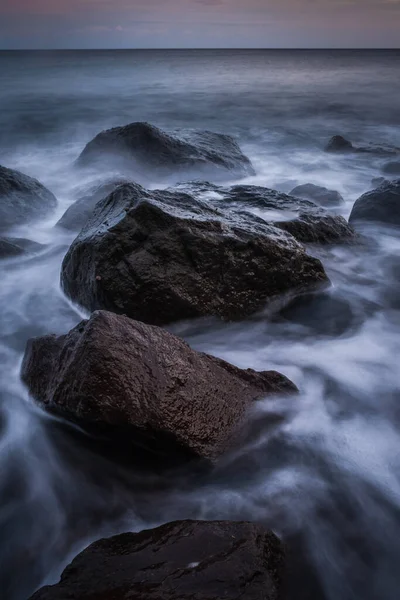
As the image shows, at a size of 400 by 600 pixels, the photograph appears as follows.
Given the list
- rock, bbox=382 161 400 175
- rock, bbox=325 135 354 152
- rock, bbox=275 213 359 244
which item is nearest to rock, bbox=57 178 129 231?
rock, bbox=275 213 359 244

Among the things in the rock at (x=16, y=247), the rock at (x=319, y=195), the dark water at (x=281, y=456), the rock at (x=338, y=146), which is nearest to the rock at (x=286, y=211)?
the dark water at (x=281, y=456)

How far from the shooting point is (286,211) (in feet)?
18.6

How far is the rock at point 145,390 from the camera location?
8.45ft

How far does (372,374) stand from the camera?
398cm

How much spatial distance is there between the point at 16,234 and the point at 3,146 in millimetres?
7332

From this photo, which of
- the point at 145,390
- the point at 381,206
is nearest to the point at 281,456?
the point at 145,390

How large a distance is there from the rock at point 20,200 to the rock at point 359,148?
7229 millimetres

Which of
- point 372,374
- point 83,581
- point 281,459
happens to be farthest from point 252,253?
point 83,581

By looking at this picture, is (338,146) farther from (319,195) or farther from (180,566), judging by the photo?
(180,566)

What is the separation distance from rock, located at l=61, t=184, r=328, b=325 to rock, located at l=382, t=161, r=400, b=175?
6842mm

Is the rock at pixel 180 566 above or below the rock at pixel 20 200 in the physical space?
above

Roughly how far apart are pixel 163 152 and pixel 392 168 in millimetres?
4774

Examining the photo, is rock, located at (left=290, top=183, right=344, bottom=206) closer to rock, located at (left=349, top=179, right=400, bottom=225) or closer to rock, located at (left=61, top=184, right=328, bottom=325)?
rock, located at (left=349, top=179, right=400, bottom=225)

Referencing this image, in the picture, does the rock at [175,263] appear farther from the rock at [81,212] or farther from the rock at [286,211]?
the rock at [81,212]
